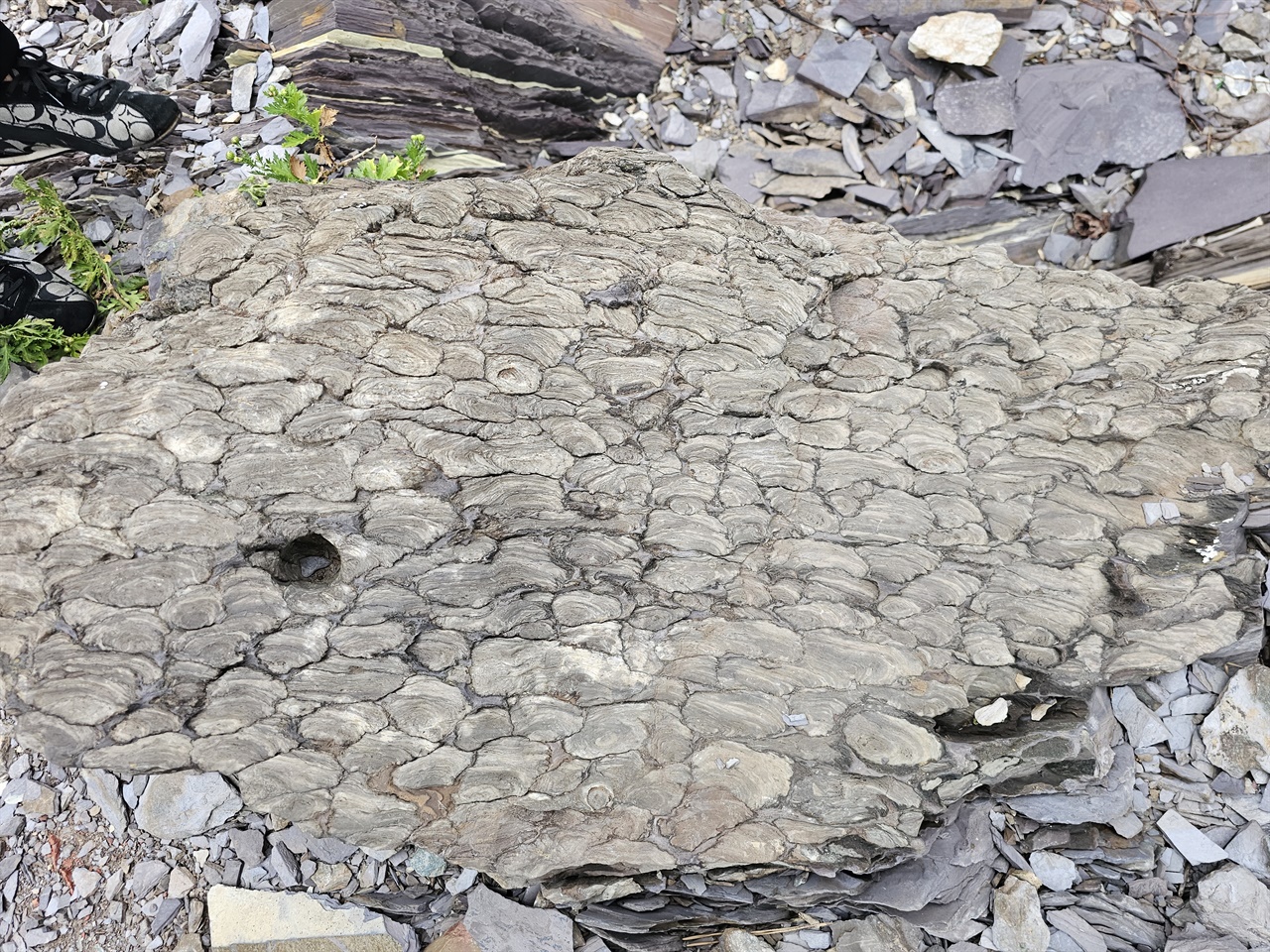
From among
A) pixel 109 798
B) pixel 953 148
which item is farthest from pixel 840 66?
pixel 109 798

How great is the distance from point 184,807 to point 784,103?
5152 mm

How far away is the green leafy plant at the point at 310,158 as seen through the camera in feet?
14.7

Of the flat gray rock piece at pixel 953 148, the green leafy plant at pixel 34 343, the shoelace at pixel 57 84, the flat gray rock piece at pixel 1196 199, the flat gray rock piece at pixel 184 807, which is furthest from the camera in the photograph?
the flat gray rock piece at pixel 953 148

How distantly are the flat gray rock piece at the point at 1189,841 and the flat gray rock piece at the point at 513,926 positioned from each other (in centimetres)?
230

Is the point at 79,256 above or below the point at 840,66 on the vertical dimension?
below

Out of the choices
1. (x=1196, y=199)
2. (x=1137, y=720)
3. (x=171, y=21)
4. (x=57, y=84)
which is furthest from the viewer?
(x=171, y=21)

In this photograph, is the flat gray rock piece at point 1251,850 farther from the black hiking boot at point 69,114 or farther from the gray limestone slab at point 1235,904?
the black hiking boot at point 69,114

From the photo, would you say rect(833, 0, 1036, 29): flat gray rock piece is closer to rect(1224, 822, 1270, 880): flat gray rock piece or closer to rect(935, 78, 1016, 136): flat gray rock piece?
rect(935, 78, 1016, 136): flat gray rock piece

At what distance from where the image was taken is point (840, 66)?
5758mm

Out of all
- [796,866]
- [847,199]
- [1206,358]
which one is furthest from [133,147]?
[1206,358]

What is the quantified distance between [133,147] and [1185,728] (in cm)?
567

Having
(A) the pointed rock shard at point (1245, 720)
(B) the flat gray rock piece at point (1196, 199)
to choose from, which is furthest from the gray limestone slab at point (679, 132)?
(A) the pointed rock shard at point (1245, 720)

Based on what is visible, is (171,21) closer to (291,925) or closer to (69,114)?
(69,114)

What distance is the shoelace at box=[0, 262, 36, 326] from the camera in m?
4.19
